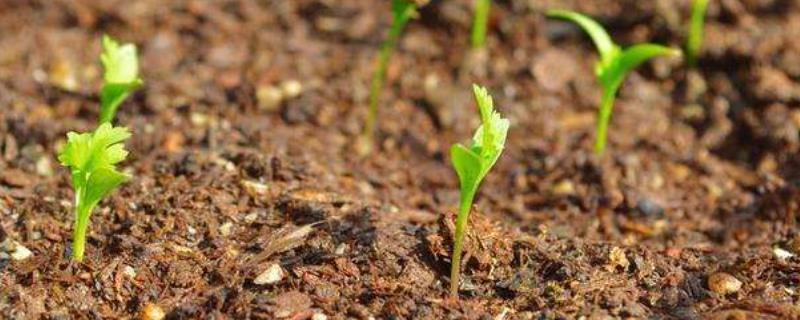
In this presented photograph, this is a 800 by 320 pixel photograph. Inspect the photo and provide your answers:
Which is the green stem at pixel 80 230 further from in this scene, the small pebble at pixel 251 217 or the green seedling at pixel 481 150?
the green seedling at pixel 481 150

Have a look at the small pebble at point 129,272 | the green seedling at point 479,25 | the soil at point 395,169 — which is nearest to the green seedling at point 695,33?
the soil at point 395,169

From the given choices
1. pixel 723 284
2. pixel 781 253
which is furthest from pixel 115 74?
pixel 781 253

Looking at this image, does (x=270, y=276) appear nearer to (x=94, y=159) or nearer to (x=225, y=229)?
(x=225, y=229)

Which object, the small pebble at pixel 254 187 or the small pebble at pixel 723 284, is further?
the small pebble at pixel 254 187

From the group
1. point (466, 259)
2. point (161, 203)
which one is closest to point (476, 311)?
point (466, 259)

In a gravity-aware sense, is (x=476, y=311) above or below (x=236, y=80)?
below

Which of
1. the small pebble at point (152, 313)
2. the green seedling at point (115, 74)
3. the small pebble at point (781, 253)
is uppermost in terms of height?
the green seedling at point (115, 74)

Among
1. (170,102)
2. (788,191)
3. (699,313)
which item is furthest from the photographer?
(170,102)

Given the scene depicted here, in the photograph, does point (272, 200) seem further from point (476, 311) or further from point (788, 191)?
point (788, 191)
